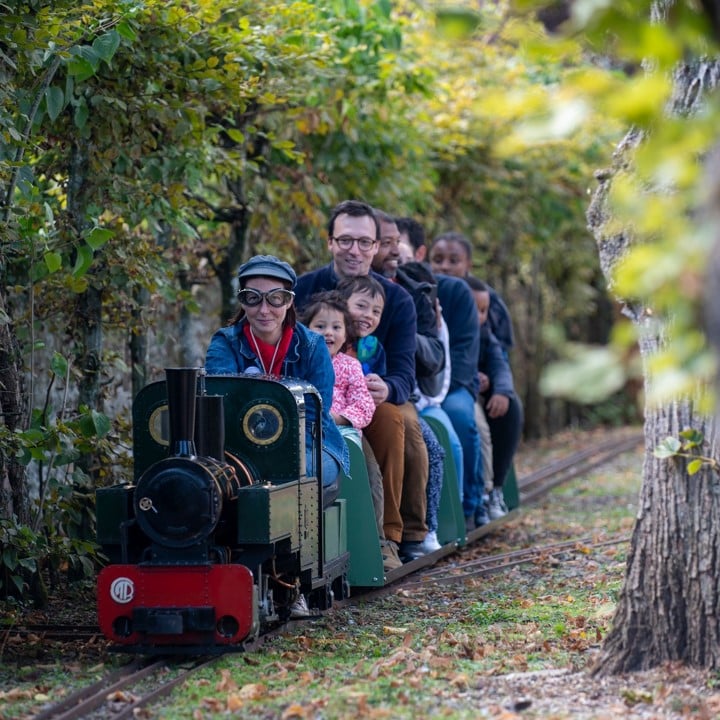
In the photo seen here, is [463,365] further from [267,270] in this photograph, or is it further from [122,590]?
[122,590]

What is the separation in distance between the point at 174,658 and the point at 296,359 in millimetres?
1739

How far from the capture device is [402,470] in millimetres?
8484

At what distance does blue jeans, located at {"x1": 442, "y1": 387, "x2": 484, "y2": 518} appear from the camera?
411 inches

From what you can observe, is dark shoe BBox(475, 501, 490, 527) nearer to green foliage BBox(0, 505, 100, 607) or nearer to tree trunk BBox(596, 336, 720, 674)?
green foliage BBox(0, 505, 100, 607)

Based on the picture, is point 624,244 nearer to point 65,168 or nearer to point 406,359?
point 406,359

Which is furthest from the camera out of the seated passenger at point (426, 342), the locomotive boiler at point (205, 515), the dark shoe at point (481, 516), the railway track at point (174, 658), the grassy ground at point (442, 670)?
the dark shoe at point (481, 516)

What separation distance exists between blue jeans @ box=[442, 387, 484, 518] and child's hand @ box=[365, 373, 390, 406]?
210cm

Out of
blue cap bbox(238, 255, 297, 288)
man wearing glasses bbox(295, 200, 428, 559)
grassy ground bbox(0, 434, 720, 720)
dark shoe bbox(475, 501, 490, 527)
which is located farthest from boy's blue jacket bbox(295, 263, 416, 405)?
dark shoe bbox(475, 501, 490, 527)

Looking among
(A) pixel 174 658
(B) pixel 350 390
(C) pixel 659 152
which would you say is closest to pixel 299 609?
(A) pixel 174 658

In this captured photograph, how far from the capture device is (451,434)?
9.87 meters

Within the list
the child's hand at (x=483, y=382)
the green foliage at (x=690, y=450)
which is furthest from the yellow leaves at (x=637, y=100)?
the child's hand at (x=483, y=382)

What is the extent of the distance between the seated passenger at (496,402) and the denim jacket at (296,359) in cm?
460

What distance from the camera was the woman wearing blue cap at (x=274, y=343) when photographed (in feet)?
22.7

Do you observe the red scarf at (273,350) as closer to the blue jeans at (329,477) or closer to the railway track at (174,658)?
the blue jeans at (329,477)
